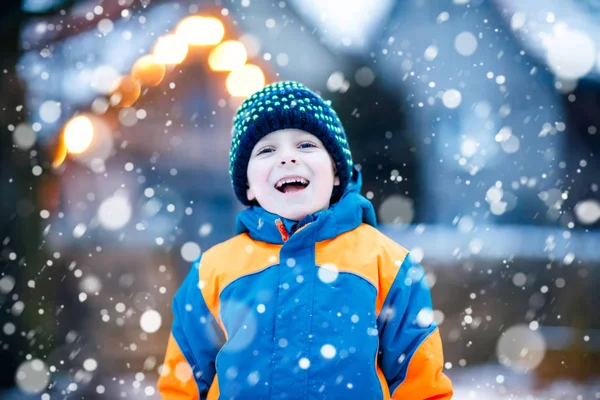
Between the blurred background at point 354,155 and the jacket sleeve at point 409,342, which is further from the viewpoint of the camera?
the blurred background at point 354,155

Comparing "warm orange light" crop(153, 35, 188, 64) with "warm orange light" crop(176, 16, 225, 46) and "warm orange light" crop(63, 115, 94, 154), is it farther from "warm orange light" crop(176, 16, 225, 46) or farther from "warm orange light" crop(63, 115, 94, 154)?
"warm orange light" crop(63, 115, 94, 154)

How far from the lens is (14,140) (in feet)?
11.0

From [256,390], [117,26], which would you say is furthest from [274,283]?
[117,26]

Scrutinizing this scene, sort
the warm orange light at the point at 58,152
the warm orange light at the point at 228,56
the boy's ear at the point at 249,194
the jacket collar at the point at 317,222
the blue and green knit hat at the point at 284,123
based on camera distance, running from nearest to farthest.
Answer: the jacket collar at the point at 317,222 < the blue and green knit hat at the point at 284,123 < the boy's ear at the point at 249,194 < the warm orange light at the point at 58,152 < the warm orange light at the point at 228,56

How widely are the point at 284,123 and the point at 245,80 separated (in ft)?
10.7

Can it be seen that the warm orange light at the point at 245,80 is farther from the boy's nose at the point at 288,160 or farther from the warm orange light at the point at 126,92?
the boy's nose at the point at 288,160

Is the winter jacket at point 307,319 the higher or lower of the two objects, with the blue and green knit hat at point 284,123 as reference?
lower

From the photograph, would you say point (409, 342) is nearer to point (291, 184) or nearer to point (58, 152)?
point (291, 184)

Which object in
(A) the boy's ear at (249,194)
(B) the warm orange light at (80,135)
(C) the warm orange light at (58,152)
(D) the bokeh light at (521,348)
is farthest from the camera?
(B) the warm orange light at (80,135)

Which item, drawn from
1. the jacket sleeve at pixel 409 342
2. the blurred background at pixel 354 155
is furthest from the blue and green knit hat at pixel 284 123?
the blurred background at pixel 354 155

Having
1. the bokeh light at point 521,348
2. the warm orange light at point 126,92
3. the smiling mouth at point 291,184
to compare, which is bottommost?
the bokeh light at point 521,348

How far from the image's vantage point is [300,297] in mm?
1605

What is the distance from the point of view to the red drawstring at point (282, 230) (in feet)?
5.76

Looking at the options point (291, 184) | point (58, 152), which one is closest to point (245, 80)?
point (58, 152)
